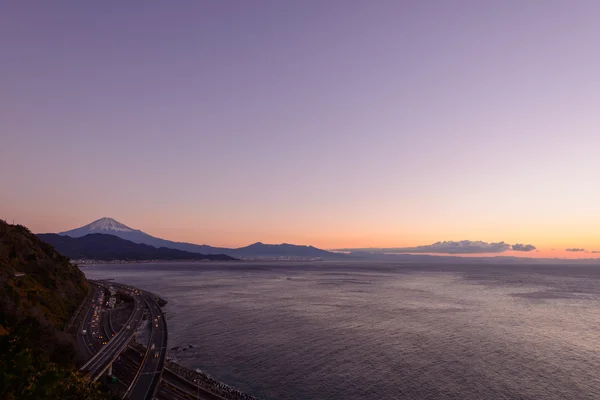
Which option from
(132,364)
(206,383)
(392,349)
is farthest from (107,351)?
(392,349)

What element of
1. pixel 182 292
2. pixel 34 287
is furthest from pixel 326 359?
pixel 182 292

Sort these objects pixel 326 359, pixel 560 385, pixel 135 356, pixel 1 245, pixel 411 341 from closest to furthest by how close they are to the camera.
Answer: pixel 560 385
pixel 135 356
pixel 326 359
pixel 411 341
pixel 1 245

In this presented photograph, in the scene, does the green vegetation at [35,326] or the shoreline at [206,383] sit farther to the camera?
the shoreline at [206,383]

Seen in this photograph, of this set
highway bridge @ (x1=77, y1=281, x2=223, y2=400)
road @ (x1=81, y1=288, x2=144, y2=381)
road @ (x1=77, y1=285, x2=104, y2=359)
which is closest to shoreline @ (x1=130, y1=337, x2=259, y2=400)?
highway bridge @ (x1=77, y1=281, x2=223, y2=400)

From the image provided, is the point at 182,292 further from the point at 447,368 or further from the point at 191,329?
the point at 447,368

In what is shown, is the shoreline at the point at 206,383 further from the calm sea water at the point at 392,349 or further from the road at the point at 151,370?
the road at the point at 151,370

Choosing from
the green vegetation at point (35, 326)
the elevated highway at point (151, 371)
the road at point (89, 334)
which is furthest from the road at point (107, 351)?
the elevated highway at point (151, 371)

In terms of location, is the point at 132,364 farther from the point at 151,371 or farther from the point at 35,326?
the point at 35,326

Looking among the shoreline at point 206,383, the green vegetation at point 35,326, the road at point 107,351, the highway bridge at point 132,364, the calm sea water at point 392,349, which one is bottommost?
the calm sea water at point 392,349

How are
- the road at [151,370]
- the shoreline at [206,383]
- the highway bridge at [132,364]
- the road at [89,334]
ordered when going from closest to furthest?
the road at [151,370] → the highway bridge at [132,364] → the shoreline at [206,383] → the road at [89,334]
